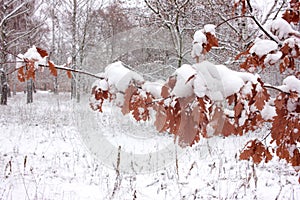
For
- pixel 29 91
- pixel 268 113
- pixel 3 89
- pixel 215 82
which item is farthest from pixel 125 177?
pixel 29 91

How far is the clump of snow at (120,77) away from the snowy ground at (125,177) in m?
1.84

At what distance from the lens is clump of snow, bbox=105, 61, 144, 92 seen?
50.9 inches

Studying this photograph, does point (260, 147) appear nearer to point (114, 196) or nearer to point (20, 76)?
point (20, 76)

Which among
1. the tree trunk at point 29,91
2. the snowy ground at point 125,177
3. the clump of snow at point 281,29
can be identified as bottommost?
the snowy ground at point 125,177

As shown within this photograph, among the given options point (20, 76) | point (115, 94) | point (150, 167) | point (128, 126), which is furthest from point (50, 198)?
point (128, 126)

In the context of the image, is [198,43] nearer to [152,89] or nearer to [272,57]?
[152,89]

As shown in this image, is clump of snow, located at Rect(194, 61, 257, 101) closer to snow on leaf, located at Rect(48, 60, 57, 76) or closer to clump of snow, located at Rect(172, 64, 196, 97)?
clump of snow, located at Rect(172, 64, 196, 97)

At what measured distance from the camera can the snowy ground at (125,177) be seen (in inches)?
147

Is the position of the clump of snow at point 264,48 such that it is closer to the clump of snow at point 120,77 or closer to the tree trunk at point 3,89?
the clump of snow at point 120,77

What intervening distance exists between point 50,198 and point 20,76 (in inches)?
101

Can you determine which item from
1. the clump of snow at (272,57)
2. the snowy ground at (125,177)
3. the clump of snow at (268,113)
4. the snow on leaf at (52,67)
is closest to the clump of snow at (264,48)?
the clump of snow at (272,57)

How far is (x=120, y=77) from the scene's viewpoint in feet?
4.29

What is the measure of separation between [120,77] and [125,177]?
3.44 metres

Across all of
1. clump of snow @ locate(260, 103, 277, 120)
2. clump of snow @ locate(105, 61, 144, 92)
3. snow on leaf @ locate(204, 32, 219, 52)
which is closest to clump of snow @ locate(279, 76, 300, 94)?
clump of snow @ locate(260, 103, 277, 120)
